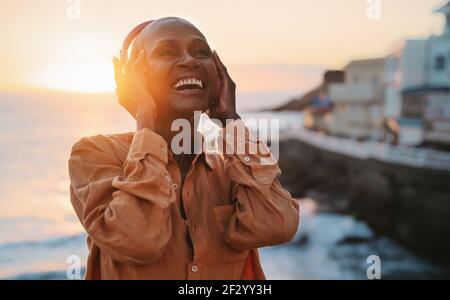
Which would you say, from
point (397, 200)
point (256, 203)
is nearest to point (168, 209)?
point (256, 203)

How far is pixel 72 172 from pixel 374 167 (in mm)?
21854

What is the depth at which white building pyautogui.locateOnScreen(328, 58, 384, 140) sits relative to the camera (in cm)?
3284

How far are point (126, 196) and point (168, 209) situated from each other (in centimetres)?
12

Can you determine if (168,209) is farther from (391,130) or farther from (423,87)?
(391,130)

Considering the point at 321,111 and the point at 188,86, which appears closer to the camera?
the point at 188,86

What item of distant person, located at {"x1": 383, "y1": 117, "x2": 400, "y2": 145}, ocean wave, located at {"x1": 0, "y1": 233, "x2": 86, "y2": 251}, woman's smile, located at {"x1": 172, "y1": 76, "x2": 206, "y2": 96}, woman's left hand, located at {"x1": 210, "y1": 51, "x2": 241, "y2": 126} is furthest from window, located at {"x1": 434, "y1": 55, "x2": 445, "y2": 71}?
woman's smile, located at {"x1": 172, "y1": 76, "x2": 206, "y2": 96}

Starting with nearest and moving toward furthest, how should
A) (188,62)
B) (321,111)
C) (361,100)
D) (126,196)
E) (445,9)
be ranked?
(126,196) → (188,62) → (445,9) → (361,100) → (321,111)

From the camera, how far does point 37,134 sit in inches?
1401

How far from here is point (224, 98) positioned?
164 cm

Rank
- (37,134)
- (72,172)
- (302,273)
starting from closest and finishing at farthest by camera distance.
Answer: (72,172), (302,273), (37,134)

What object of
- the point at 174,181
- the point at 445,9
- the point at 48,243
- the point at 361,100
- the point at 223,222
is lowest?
the point at 361,100

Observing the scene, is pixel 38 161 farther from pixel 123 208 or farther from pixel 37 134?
pixel 123 208

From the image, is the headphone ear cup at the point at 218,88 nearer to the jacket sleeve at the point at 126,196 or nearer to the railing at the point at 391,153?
the jacket sleeve at the point at 126,196
